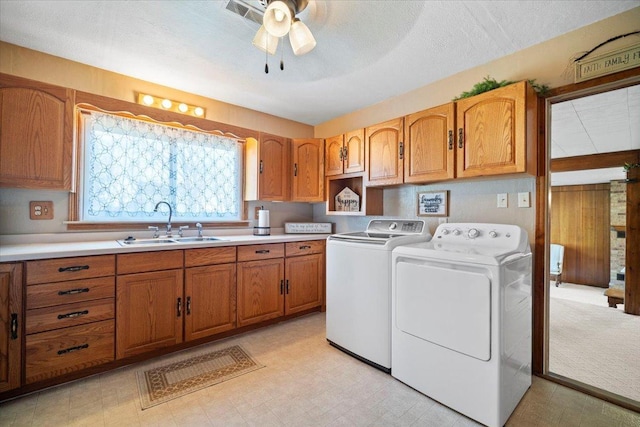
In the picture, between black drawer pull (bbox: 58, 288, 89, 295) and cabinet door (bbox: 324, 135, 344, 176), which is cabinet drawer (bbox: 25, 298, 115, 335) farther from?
cabinet door (bbox: 324, 135, 344, 176)

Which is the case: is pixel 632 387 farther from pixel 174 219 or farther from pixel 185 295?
pixel 174 219

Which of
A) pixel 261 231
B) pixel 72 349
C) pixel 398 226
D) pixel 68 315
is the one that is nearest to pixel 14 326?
pixel 68 315

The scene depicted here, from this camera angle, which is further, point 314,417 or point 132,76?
point 132,76

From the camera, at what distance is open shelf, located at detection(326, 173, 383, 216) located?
2926 millimetres

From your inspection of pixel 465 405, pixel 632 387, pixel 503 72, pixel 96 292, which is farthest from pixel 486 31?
pixel 96 292

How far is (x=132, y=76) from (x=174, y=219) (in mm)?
1392

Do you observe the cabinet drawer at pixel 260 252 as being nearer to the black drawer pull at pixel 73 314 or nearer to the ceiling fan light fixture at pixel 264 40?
the black drawer pull at pixel 73 314

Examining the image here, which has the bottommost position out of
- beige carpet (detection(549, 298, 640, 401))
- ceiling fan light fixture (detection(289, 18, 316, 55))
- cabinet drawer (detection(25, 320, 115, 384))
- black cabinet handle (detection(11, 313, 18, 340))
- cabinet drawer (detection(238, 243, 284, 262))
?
beige carpet (detection(549, 298, 640, 401))

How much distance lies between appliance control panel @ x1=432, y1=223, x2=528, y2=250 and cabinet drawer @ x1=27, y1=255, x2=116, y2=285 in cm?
250

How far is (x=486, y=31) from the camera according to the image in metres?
1.89

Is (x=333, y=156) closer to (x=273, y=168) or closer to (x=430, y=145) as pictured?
(x=273, y=168)

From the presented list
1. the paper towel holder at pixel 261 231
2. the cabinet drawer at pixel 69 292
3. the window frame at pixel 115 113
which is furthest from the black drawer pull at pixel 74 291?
the paper towel holder at pixel 261 231

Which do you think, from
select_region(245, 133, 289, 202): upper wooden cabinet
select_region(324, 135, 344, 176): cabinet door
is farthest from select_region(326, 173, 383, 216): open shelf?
select_region(245, 133, 289, 202): upper wooden cabinet

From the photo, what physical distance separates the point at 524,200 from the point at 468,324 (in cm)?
116
